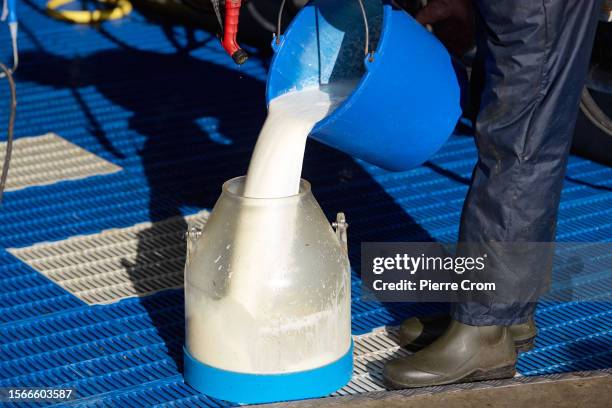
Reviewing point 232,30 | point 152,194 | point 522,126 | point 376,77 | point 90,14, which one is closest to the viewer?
point 522,126

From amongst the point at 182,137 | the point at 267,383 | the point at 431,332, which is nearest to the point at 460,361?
the point at 431,332

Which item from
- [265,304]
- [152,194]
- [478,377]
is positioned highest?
[265,304]

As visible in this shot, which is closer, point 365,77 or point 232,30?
point 365,77

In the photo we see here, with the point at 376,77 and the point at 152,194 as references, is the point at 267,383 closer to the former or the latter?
the point at 376,77

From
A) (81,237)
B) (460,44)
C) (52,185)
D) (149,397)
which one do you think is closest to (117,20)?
(52,185)

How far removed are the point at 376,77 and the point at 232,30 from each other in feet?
1.34

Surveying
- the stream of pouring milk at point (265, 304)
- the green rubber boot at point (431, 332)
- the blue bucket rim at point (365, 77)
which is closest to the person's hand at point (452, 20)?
the blue bucket rim at point (365, 77)

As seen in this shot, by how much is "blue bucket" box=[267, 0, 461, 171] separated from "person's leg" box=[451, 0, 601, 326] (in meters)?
0.18

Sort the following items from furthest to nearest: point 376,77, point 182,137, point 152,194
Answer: point 182,137 → point 152,194 → point 376,77

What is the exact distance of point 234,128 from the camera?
14.8 feet

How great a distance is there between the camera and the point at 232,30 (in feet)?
8.80

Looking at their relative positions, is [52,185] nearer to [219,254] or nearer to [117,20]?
[219,254]

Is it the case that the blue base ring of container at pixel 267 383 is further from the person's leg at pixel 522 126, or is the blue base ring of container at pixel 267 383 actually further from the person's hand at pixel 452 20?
the person's hand at pixel 452 20

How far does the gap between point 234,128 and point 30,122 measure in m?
0.92
